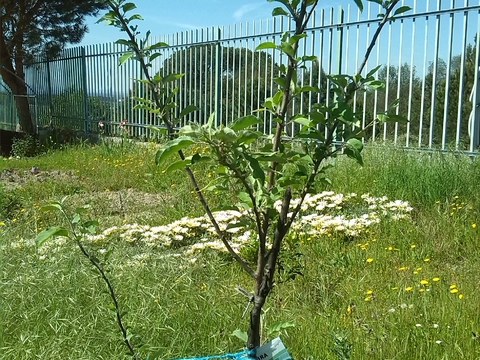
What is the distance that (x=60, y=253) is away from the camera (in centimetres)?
362

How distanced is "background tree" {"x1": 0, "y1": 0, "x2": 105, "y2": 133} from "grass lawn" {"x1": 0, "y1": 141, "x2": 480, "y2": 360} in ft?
37.9

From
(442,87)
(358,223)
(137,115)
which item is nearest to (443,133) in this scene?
(442,87)

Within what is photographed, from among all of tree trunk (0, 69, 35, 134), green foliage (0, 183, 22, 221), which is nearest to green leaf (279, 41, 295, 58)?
green foliage (0, 183, 22, 221)

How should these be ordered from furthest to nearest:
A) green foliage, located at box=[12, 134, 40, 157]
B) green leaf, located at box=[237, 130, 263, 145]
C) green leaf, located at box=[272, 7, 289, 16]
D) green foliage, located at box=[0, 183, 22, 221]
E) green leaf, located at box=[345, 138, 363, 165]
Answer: green foliage, located at box=[12, 134, 40, 157] → green foliage, located at box=[0, 183, 22, 221] → green leaf, located at box=[272, 7, 289, 16] → green leaf, located at box=[345, 138, 363, 165] → green leaf, located at box=[237, 130, 263, 145]

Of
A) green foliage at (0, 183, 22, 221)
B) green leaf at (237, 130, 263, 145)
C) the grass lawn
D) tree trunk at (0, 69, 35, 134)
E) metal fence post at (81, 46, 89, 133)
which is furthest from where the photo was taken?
tree trunk at (0, 69, 35, 134)

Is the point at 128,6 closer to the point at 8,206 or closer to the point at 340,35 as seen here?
the point at 8,206

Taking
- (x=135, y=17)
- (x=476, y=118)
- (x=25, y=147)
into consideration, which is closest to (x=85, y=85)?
(x=25, y=147)

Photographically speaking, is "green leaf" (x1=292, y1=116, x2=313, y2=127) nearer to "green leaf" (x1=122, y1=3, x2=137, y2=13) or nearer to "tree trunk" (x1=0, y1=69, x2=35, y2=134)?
"green leaf" (x1=122, y1=3, x2=137, y2=13)

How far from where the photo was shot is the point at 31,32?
1672 cm

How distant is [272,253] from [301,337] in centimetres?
122

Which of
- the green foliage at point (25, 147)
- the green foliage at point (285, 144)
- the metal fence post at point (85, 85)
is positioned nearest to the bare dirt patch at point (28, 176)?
the green foliage at point (25, 147)

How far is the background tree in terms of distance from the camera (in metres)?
16.1

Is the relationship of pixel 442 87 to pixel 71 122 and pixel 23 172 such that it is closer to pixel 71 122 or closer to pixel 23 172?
pixel 23 172

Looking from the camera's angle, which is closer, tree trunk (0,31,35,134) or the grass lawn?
the grass lawn
